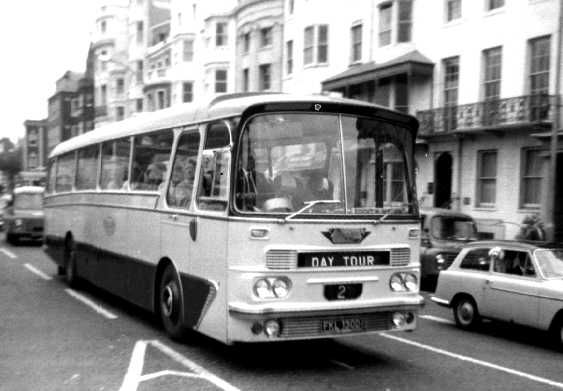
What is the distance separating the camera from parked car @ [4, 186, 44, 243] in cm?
2550

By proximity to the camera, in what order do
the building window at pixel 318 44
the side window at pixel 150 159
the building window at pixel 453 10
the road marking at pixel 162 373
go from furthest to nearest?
the building window at pixel 318 44 < the building window at pixel 453 10 < the side window at pixel 150 159 < the road marking at pixel 162 373

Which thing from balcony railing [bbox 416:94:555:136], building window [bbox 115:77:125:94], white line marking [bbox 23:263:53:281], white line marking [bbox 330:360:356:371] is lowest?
white line marking [bbox 23:263:53:281]

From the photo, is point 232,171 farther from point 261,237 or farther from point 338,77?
point 338,77

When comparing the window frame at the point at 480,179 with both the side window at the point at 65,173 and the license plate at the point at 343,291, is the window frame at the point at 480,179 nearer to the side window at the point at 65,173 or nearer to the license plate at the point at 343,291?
the side window at the point at 65,173

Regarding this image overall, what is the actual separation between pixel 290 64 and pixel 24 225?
17767 millimetres

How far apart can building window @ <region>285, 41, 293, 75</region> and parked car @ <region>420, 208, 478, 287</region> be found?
897 inches

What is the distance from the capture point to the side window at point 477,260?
10.6 meters

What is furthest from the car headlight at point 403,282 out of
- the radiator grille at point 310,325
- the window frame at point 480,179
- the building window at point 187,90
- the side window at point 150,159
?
the building window at point 187,90

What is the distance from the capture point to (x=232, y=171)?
7145mm

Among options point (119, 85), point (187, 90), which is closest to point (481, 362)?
point (187, 90)

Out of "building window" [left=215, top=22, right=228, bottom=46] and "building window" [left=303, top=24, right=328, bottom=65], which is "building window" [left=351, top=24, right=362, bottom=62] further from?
"building window" [left=215, top=22, right=228, bottom=46]

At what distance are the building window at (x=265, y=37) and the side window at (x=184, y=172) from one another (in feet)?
111

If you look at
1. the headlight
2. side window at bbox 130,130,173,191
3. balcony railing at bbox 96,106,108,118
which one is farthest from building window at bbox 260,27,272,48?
balcony railing at bbox 96,106,108,118

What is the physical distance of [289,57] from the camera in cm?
3800
